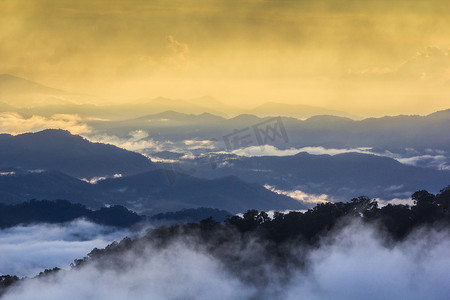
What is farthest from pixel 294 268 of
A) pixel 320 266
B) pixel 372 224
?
pixel 372 224

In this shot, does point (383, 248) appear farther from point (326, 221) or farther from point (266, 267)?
point (266, 267)

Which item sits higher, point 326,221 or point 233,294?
point 326,221

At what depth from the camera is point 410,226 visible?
18000cm

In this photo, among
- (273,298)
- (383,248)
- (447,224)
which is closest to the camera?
(447,224)

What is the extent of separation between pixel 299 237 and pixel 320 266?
27.7ft

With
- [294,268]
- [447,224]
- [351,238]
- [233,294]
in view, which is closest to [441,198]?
[447,224]

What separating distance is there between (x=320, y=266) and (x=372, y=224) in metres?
16.0

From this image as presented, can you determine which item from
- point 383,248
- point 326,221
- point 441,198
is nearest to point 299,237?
point 326,221

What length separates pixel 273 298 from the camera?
646ft

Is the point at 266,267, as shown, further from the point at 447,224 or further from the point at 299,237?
the point at 447,224

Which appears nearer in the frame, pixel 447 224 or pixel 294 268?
pixel 447 224

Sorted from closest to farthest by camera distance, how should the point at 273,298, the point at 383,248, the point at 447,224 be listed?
the point at 447,224 → the point at 383,248 → the point at 273,298

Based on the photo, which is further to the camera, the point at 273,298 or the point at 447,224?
the point at 273,298

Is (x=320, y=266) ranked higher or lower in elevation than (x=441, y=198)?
lower
